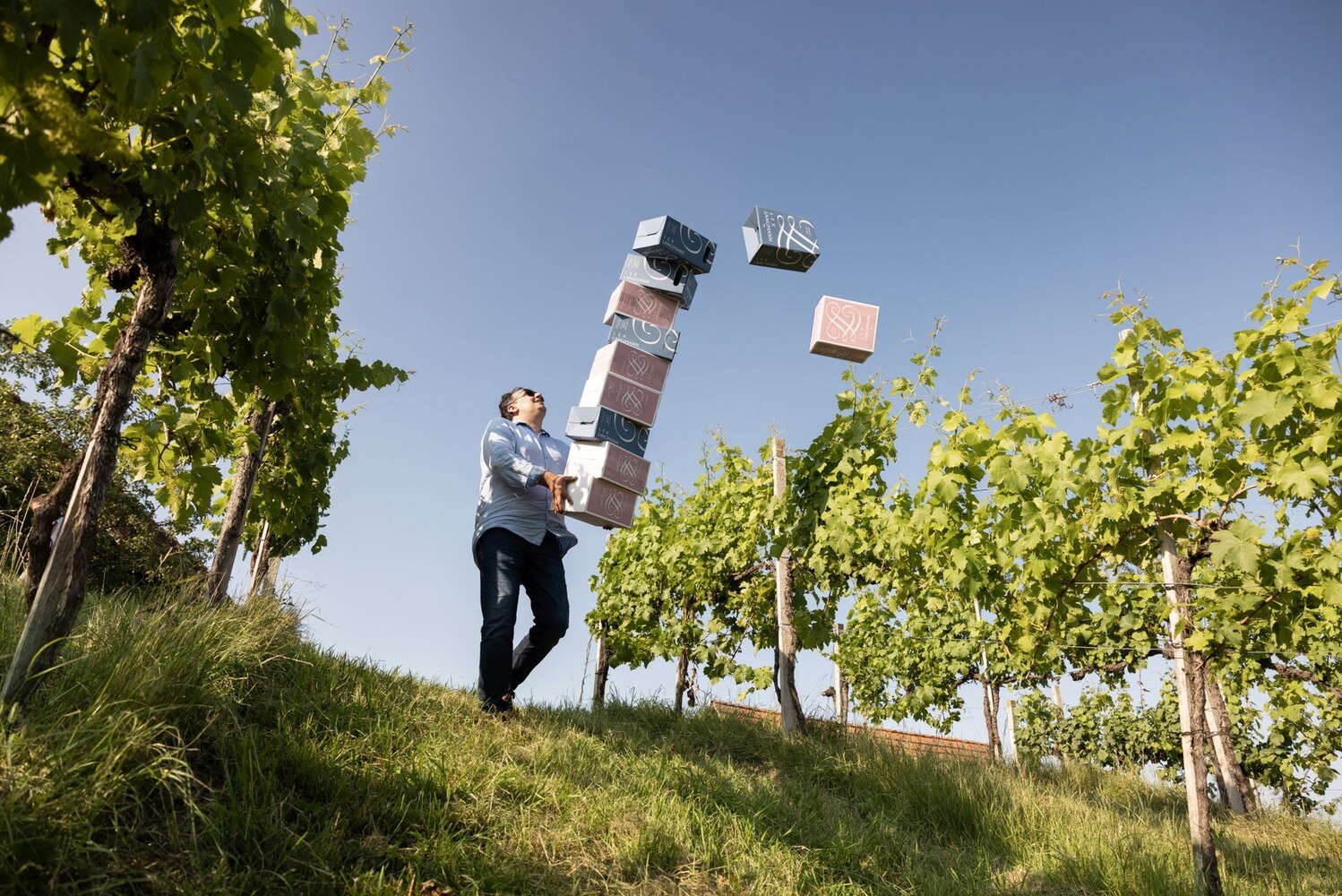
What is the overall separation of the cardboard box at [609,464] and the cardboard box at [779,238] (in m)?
1.51

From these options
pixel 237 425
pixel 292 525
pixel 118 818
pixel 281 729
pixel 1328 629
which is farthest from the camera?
pixel 1328 629

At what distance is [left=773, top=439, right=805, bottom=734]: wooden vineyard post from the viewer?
6.09 meters

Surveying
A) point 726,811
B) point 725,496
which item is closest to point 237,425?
point 726,811

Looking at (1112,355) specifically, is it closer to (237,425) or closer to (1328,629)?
(237,425)

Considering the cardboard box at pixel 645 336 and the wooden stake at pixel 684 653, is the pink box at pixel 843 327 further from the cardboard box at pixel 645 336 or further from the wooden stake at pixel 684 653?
the wooden stake at pixel 684 653

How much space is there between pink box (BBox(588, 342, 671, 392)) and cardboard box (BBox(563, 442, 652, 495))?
1.39 feet

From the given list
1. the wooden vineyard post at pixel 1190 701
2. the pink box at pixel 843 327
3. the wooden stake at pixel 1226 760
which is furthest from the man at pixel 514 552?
the wooden stake at pixel 1226 760

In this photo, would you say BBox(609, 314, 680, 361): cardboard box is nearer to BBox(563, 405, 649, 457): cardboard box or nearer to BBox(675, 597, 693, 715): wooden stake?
BBox(563, 405, 649, 457): cardboard box

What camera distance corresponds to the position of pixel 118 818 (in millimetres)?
2188

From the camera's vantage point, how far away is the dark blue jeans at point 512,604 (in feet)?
12.9

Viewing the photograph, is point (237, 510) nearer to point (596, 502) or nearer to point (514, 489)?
point (514, 489)

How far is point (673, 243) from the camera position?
4586 mm

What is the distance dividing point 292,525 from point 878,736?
18.2ft

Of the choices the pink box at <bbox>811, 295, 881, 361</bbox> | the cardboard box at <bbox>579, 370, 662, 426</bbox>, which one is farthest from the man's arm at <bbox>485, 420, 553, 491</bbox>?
the pink box at <bbox>811, 295, 881, 361</bbox>
